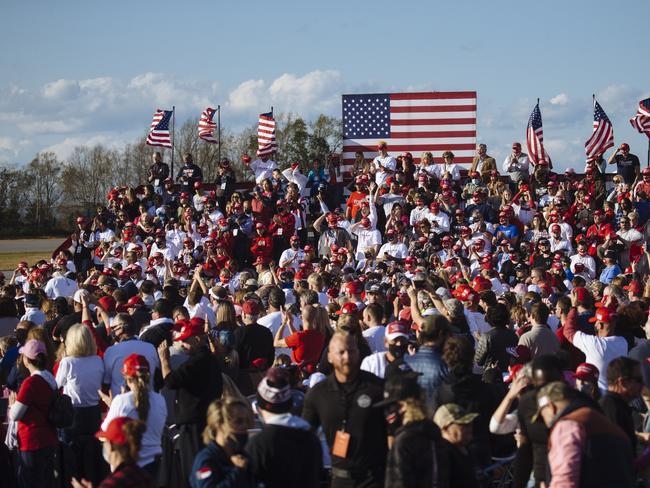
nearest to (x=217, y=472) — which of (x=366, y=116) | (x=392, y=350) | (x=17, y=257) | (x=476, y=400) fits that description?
(x=476, y=400)

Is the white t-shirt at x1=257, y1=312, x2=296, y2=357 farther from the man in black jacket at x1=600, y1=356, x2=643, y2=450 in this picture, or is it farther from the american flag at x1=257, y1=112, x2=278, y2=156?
the american flag at x1=257, y1=112, x2=278, y2=156

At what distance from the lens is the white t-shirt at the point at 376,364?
7863 millimetres

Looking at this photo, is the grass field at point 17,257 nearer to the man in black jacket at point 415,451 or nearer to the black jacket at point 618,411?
the black jacket at point 618,411

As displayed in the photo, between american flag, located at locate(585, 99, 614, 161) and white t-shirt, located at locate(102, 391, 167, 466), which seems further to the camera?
american flag, located at locate(585, 99, 614, 161)

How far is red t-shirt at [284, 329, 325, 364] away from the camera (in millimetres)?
9383

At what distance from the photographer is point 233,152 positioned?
7738 centimetres

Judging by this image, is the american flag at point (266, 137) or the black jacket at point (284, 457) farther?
the american flag at point (266, 137)

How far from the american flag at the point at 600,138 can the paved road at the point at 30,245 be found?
1256 inches

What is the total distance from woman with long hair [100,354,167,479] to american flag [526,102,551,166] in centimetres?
1670

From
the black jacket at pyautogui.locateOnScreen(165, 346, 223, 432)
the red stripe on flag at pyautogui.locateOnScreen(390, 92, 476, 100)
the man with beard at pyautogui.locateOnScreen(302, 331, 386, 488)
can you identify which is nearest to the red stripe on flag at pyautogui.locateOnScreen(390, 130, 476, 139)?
the red stripe on flag at pyautogui.locateOnScreen(390, 92, 476, 100)

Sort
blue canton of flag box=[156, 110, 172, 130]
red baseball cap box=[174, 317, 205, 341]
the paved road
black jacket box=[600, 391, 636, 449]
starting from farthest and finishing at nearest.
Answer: the paved road, blue canton of flag box=[156, 110, 172, 130], red baseball cap box=[174, 317, 205, 341], black jacket box=[600, 391, 636, 449]

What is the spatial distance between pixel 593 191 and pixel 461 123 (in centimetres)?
554

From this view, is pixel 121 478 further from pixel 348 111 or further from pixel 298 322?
pixel 348 111

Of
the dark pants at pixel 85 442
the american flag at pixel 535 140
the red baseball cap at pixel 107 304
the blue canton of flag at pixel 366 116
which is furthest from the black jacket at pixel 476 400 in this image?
the blue canton of flag at pixel 366 116
